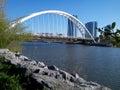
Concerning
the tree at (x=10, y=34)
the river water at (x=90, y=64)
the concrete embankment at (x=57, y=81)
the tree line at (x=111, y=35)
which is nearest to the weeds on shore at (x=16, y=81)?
the concrete embankment at (x=57, y=81)

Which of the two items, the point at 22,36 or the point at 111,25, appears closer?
the point at 22,36

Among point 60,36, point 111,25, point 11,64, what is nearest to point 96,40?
point 111,25

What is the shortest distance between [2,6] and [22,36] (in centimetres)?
331

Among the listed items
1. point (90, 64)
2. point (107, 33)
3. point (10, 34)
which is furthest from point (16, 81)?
point (107, 33)

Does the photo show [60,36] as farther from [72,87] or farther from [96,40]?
[72,87]

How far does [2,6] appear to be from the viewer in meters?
27.0

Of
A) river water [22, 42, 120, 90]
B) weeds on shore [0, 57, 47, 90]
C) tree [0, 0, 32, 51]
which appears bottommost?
river water [22, 42, 120, 90]

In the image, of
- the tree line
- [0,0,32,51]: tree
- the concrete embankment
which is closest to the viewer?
the concrete embankment

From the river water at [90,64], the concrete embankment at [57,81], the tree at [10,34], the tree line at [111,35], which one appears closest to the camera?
the concrete embankment at [57,81]

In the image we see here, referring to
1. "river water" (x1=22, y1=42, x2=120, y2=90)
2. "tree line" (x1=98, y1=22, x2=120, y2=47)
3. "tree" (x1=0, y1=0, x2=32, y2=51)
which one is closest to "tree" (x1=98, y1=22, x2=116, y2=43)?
"tree line" (x1=98, y1=22, x2=120, y2=47)

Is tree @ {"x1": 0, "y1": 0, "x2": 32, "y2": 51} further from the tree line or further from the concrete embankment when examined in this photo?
the tree line

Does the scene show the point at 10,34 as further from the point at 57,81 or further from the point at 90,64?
the point at 57,81

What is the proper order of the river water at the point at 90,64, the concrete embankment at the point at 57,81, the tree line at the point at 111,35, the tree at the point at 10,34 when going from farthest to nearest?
the tree line at the point at 111,35 → the tree at the point at 10,34 → the river water at the point at 90,64 → the concrete embankment at the point at 57,81

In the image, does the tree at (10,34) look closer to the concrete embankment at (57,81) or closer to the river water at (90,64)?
the river water at (90,64)
